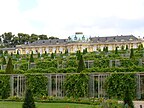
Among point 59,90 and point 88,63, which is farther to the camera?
point 88,63

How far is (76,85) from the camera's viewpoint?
→ 2584 centimetres

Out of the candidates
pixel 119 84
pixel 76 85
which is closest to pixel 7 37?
pixel 76 85

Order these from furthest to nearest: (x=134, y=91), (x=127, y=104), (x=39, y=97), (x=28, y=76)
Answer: (x=28, y=76) → (x=39, y=97) → (x=134, y=91) → (x=127, y=104)

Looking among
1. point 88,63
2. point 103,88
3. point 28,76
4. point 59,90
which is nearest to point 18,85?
point 28,76

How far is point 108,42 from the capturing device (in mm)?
115562

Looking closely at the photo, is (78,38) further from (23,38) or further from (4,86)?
(4,86)

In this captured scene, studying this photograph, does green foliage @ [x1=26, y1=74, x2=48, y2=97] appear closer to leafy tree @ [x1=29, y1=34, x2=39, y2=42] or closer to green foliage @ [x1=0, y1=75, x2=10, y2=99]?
green foliage @ [x1=0, y1=75, x2=10, y2=99]

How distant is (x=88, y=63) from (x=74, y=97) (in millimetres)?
14023

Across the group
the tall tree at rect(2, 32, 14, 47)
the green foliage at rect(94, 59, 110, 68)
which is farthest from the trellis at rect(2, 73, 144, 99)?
the tall tree at rect(2, 32, 14, 47)

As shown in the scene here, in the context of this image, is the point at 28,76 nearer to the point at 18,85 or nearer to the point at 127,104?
the point at 18,85

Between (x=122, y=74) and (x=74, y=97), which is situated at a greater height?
(x=122, y=74)

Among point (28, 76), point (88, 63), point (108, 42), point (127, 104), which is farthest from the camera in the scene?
point (108, 42)

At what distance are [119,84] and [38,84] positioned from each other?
6.35 metres

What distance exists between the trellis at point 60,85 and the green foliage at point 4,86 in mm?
288
